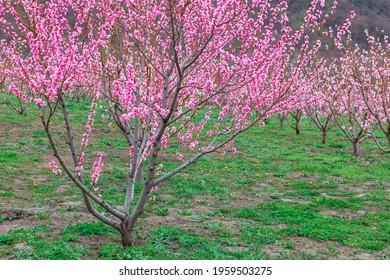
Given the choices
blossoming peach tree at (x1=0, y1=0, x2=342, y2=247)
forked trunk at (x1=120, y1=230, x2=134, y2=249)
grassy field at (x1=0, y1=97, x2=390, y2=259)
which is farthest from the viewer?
grassy field at (x1=0, y1=97, x2=390, y2=259)

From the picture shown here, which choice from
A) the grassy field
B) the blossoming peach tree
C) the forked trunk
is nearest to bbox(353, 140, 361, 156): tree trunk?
the grassy field

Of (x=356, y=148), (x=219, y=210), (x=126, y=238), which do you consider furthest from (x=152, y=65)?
(x=356, y=148)

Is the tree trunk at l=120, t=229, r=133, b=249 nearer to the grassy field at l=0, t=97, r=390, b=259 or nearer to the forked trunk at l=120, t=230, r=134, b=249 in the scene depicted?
the forked trunk at l=120, t=230, r=134, b=249

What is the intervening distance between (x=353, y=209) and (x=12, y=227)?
7.45 m

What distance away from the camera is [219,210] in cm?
Result: 925

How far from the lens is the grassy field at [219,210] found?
6.68 meters

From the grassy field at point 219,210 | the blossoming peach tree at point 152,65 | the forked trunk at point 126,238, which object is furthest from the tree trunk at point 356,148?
the forked trunk at point 126,238

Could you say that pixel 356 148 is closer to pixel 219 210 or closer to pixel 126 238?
pixel 219 210

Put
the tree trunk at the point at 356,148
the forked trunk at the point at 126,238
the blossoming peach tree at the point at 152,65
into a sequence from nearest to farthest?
the blossoming peach tree at the point at 152,65 → the forked trunk at the point at 126,238 → the tree trunk at the point at 356,148

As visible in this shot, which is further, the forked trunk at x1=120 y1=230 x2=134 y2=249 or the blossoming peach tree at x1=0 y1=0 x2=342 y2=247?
the forked trunk at x1=120 y1=230 x2=134 y2=249

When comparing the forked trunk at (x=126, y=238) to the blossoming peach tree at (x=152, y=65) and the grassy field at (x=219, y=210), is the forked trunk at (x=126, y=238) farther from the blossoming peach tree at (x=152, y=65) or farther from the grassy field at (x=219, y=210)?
the grassy field at (x=219, y=210)

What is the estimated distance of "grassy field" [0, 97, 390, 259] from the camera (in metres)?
6.68
